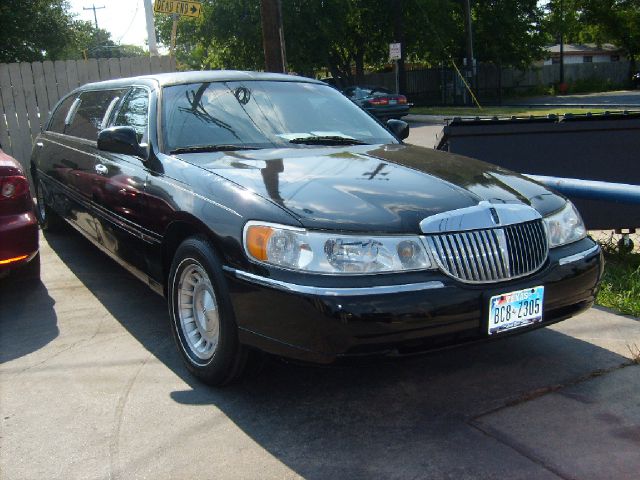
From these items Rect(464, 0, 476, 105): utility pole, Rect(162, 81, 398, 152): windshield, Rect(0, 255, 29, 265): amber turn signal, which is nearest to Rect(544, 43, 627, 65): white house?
Rect(464, 0, 476, 105): utility pole

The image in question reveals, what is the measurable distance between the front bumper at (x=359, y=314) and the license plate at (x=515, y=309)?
3 centimetres

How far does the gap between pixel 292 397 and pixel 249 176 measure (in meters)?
1.15

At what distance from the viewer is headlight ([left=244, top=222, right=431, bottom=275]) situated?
293 centimetres

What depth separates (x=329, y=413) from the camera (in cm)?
331

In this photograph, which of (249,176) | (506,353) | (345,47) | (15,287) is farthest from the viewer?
(345,47)

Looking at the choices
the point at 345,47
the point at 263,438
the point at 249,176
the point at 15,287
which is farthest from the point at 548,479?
the point at 345,47

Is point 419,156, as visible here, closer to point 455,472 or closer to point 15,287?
point 455,472

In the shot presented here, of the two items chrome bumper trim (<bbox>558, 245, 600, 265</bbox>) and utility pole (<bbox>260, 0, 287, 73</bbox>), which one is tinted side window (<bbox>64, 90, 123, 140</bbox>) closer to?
chrome bumper trim (<bbox>558, 245, 600, 265</bbox>)

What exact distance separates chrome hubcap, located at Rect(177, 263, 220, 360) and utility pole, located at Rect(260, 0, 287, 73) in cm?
648

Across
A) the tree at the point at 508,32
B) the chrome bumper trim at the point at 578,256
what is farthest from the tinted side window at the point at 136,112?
the tree at the point at 508,32

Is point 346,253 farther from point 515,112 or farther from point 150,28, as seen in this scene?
point 515,112

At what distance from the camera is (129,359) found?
4055 mm

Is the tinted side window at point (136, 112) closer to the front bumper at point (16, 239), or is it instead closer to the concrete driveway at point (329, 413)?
the front bumper at point (16, 239)

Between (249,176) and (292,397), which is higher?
(249,176)
